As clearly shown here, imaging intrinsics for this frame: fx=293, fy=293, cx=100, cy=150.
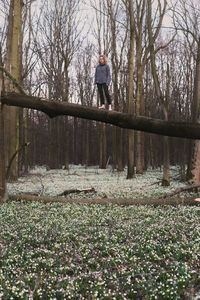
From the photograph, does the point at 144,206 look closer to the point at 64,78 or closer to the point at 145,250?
the point at 145,250

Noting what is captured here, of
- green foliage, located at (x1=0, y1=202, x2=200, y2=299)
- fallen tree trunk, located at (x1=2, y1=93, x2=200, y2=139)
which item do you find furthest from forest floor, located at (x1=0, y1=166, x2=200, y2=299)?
fallen tree trunk, located at (x1=2, y1=93, x2=200, y2=139)

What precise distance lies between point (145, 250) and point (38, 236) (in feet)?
7.28

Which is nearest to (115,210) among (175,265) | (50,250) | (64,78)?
(50,250)

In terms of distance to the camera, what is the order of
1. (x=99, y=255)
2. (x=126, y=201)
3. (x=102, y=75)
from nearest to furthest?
(x=99, y=255) < (x=126, y=201) < (x=102, y=75)

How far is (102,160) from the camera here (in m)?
36.4

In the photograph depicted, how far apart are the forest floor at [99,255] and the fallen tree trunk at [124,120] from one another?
6.43ft

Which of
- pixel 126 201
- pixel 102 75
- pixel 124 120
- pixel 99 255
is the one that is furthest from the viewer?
pixel 102 75

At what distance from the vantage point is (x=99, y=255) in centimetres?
492

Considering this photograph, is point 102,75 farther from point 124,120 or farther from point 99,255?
point 99,255

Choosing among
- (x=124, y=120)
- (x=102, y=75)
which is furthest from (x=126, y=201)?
(x=102, y=75)

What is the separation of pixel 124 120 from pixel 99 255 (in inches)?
93.4

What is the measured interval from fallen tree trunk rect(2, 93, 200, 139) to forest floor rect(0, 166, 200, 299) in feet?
6.43

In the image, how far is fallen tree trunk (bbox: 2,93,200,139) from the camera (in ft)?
16.6

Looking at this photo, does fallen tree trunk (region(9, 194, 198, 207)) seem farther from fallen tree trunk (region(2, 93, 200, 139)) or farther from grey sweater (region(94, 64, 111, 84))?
grey sweater (region(94, 64, 111, 84))
